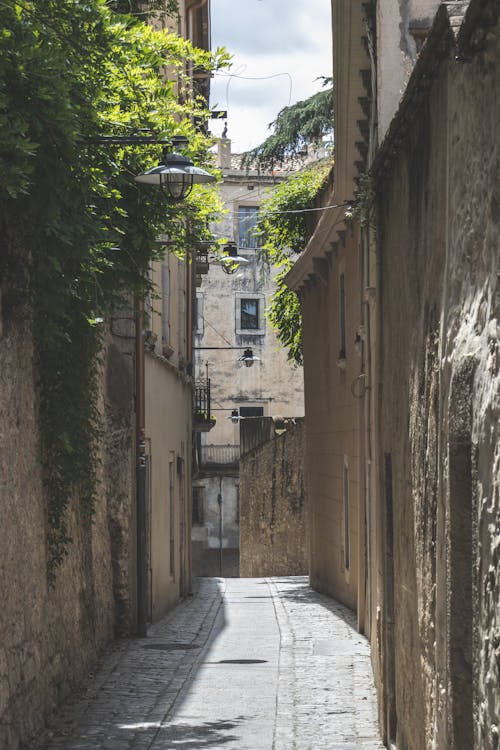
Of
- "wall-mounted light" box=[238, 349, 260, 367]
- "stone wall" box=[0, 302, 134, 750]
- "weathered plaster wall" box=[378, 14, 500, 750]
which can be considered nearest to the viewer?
"weathered plaster wall" box=[378, 14, 500, 750]

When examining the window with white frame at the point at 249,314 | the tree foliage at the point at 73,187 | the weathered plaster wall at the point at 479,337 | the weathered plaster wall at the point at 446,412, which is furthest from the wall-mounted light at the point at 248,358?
the weathered plaster wall at the point at 479,337

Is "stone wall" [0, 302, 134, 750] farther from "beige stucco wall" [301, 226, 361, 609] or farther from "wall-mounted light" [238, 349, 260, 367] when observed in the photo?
"wall-mounted light" [238, 349, 260, 367]

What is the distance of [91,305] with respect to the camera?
37.9 feet

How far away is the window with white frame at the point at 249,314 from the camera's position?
48.6 m

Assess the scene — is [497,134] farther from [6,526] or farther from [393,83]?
[393,83]

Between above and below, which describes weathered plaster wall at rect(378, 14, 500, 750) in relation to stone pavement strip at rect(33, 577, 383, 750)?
above

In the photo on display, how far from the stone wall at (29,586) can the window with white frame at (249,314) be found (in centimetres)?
3513

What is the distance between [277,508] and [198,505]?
19.8 meters

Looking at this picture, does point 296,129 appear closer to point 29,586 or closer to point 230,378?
point 29,586

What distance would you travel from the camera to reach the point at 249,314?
160 ft

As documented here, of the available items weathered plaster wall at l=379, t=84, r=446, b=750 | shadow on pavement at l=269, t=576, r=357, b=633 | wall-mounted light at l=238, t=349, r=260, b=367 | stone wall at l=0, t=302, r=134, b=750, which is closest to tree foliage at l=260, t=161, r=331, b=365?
shadow on pavement at l=269, t=576, r=357, b=633

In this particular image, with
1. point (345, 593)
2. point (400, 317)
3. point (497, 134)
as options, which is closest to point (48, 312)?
point (400, 317)

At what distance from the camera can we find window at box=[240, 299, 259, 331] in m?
48.7

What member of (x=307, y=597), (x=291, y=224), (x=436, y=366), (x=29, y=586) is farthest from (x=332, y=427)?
(x=436, y=366)
